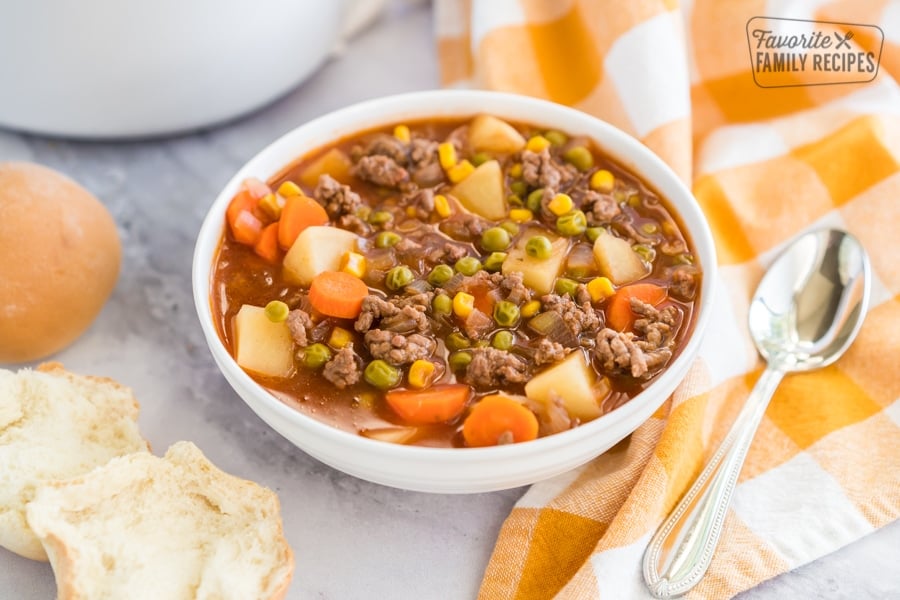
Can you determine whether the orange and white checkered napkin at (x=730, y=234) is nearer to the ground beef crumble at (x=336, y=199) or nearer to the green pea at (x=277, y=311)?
the green pea at (x=277, y=311)

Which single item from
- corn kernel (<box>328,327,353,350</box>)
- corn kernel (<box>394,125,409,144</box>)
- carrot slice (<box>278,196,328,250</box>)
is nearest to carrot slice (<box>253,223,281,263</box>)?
carrot slice (<box>278,196,328,250</box>)

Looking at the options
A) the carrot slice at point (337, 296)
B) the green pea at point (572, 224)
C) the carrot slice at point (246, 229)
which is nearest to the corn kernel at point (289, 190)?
the carrot slice at point (246, 229)

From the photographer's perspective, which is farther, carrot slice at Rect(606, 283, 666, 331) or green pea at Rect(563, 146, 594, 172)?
green pea at Rect(563, 146, 594, 172)

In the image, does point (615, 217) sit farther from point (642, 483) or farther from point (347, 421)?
point (347, 421)

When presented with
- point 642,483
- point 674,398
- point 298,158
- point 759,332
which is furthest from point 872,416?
point 298,158

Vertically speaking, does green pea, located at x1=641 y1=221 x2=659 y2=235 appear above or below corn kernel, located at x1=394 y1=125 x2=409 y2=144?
below

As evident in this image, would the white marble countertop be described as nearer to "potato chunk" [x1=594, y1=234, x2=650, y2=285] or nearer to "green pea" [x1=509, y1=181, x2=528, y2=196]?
"potato chunk" [x1=594, y1=234, x2=650, y2=285]
